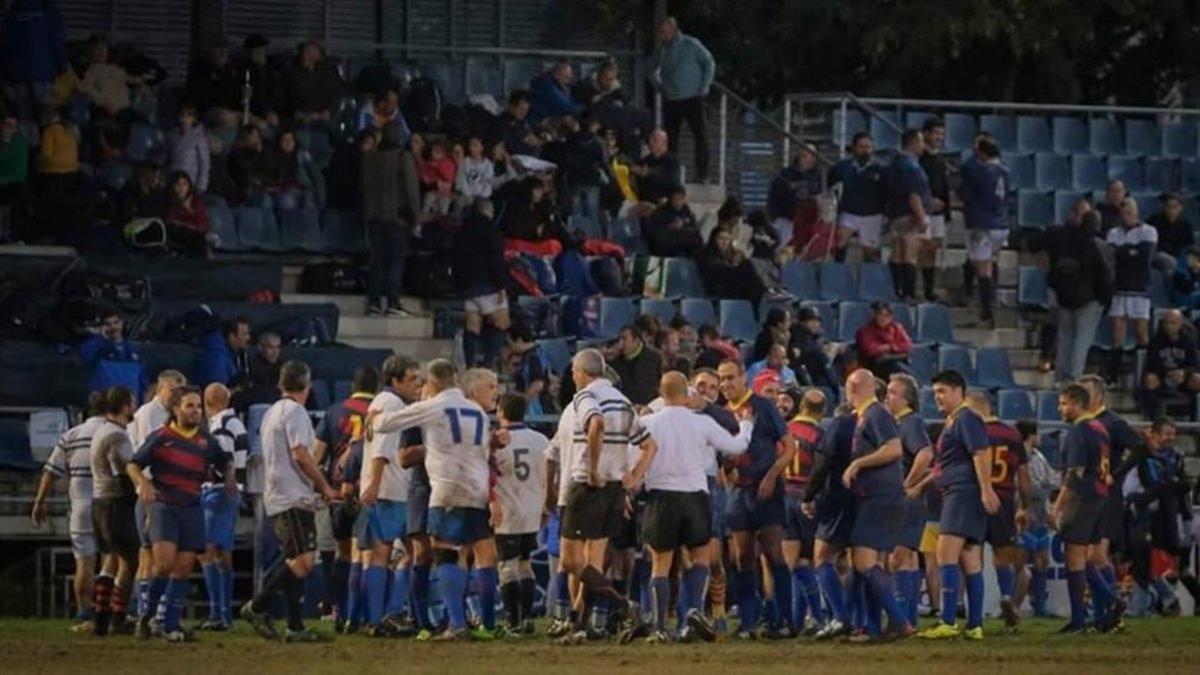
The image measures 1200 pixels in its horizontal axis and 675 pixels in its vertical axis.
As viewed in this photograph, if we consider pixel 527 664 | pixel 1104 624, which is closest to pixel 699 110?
pixel 1104 624

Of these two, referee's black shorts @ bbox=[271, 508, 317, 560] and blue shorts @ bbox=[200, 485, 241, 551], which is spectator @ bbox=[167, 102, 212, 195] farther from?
referee's black shorts @ bbox=[271, 508, 317, 560]

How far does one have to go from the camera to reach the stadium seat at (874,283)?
123ft

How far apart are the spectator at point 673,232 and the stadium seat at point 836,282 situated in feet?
5.29

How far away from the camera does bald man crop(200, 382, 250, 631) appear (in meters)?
27.5

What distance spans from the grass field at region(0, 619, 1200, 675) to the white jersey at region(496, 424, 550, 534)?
34.7 inches

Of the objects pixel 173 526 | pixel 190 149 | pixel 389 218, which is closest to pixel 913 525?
pixel 173 526

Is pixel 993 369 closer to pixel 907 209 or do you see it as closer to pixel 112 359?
pixel 907 209

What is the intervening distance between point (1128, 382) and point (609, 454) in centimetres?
1502

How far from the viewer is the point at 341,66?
3828 cm

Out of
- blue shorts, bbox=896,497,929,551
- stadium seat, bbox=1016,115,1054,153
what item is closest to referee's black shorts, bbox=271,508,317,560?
blue shorts, bbox=896,497,929,551

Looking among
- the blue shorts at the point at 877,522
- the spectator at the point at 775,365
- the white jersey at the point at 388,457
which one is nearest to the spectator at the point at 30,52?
the spectator at the point at 775,365

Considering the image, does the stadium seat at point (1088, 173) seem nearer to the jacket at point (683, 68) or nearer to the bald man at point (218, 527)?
the jacket at point (683, 68)

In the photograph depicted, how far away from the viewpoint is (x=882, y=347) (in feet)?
114

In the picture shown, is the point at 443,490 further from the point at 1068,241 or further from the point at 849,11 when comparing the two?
the point at 849,11
